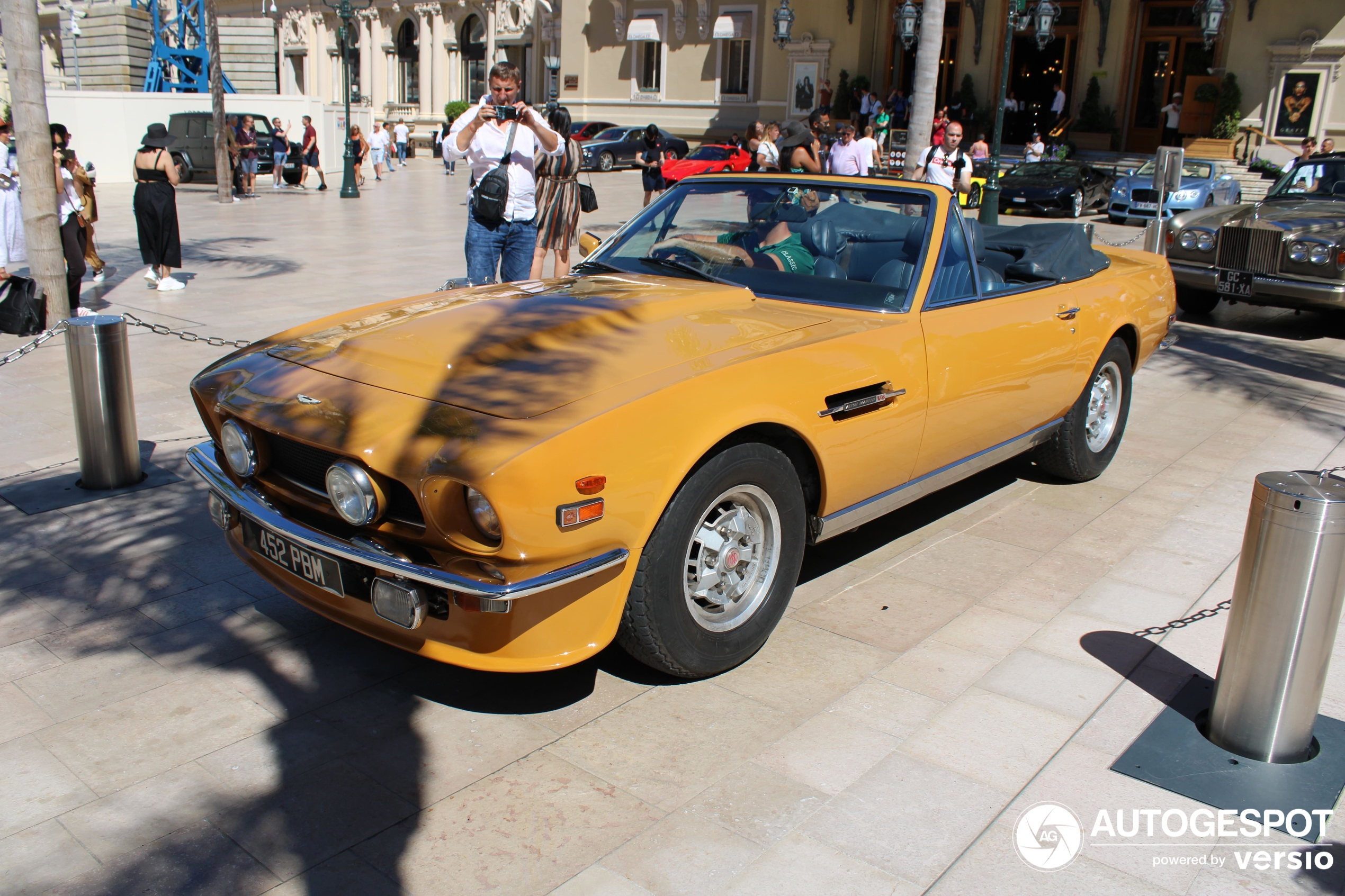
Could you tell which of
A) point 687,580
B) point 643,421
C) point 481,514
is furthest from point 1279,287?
point 481,514

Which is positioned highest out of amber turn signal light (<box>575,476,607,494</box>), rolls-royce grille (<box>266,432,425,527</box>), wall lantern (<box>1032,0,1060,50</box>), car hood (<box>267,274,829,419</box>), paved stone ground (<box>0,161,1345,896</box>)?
wall lantern (<box>1032,0,1060,50</box>)

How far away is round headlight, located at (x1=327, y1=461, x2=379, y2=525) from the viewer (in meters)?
2.96

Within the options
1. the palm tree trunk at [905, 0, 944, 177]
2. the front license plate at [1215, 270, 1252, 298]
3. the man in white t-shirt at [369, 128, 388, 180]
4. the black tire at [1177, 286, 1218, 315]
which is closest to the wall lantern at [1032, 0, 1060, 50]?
the palm tree trunk at [905, 0, 944, 177]

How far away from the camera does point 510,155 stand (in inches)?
294

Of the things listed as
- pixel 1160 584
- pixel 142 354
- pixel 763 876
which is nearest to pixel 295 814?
pixel 763 876

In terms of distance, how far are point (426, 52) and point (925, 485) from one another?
175 ft

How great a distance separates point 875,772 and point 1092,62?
3368cm

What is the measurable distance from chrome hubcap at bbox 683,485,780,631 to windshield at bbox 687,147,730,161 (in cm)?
2681

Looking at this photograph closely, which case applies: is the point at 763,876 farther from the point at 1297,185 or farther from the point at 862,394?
the point at 1297,185

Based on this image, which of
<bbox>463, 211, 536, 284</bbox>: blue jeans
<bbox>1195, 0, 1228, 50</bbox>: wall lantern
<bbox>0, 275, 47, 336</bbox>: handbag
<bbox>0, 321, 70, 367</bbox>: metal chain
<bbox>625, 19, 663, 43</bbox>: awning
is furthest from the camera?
<bbox>625, 19, 663, 43</bbox>: awning

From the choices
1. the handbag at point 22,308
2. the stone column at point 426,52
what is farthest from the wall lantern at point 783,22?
the handbag at point 22,308

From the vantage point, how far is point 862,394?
12.3 feet

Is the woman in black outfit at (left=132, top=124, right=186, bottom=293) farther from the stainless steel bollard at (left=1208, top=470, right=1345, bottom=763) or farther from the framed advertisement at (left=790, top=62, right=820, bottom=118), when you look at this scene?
the framed advertisement at (left=790, top=62, right=820, bottom=118)

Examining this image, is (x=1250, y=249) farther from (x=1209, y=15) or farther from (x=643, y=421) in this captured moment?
(x=1209, y=15)
